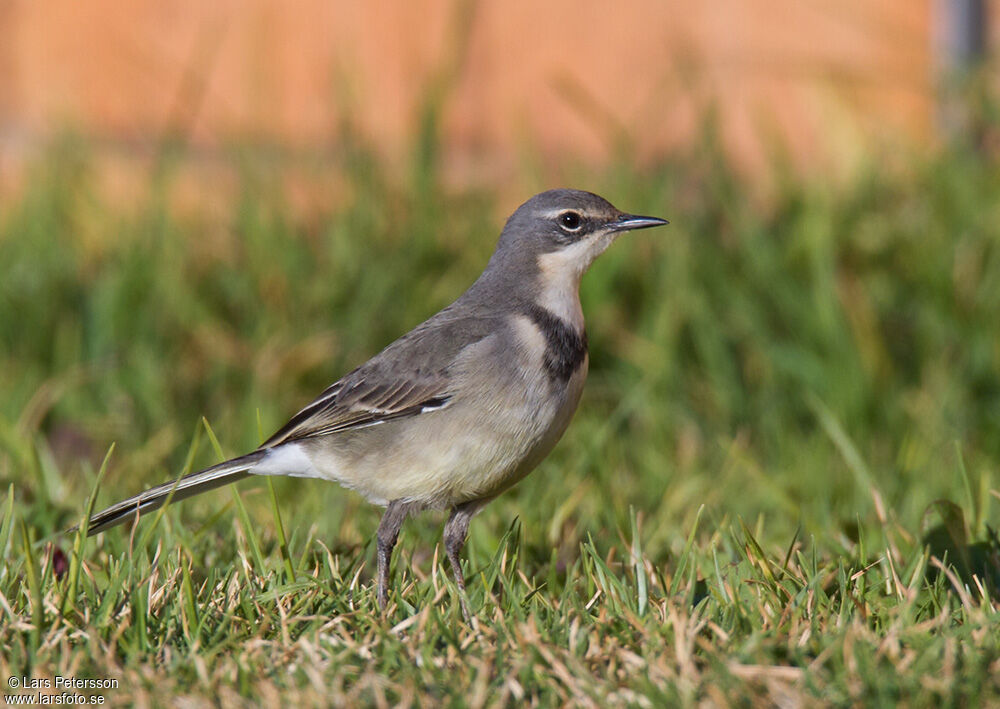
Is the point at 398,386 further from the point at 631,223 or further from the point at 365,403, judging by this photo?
the point at 631,223

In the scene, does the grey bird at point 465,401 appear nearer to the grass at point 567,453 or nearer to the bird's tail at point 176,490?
the bird's tail at point 176,490

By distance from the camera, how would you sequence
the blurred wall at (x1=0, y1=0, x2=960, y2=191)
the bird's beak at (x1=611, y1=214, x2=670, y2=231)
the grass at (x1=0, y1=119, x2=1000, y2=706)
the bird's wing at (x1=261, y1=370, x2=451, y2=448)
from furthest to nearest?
the blurred wall at (x1=0, y1=0, x2=960, y2=191) → the bird's beak at (x1=611, y1=214, x2=670, y2=231) → the bird's wing at (x1=261, y1=370, x2=451, y2=448) → the grass at (x1=0, y1=119, x2=1000, y2=706)

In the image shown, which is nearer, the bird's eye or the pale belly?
the pale belly

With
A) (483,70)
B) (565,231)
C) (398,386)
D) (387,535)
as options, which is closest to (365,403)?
(398,386)

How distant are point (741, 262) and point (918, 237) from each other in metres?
0.99

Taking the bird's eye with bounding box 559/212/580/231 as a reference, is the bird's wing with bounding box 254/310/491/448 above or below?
below

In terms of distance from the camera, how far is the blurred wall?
8297 millimetres

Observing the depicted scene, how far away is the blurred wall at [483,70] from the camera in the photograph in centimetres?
830

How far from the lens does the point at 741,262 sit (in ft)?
24.0

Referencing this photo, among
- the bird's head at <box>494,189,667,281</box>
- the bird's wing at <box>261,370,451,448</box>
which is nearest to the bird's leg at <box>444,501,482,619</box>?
the bird's wing at <box>261,370,451,448</box>

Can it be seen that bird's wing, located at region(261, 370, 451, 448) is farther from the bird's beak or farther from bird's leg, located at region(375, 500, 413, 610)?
the bird's beak

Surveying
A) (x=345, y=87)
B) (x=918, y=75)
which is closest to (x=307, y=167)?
(x=345, y=87)

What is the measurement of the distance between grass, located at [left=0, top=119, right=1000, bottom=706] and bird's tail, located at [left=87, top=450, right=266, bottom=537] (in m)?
0.10

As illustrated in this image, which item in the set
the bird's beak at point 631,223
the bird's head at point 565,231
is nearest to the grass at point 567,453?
the bird's head at point 565,231
